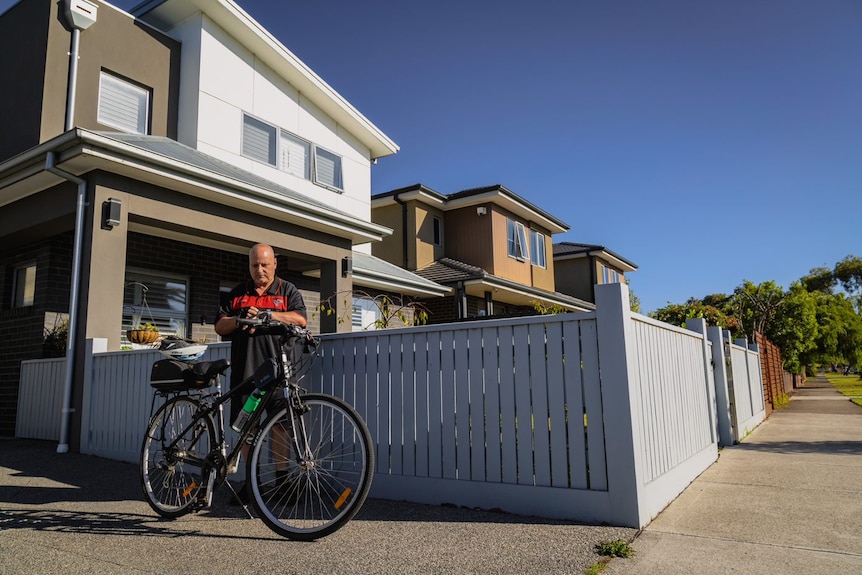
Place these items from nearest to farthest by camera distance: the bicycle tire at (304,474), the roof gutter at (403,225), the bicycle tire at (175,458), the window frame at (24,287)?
the bicycle tire at (304,474), the bicycle tire at (175,458), the window frame at (24,287), the roof gutter at (403,225)

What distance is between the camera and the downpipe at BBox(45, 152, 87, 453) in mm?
6254

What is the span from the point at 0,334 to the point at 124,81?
4411 millimetres

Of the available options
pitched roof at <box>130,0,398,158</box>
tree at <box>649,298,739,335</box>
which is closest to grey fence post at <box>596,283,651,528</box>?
pitched roof at <box>130,0,398,158</box>

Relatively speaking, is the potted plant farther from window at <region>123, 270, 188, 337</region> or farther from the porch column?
the porch column

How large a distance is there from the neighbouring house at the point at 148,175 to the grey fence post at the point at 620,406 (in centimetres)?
550

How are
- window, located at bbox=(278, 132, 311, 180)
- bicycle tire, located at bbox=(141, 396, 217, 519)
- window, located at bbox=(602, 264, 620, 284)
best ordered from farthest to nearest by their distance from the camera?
window, located at bbox=(602, 264, 620, 284), window, located at bbox=(278, 132, 311, 180), bicycle tire, located at bbox=(141, 396, 217, 519)

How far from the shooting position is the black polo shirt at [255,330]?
386cm

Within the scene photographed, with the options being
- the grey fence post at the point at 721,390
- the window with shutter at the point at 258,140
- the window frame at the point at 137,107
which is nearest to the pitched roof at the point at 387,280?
the window with shutter at the point at 258,140

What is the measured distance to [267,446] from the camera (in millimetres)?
3416

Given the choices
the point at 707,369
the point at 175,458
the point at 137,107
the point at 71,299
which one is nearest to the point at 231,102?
the point at 137,107

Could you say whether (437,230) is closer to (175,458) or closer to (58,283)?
(58,283)

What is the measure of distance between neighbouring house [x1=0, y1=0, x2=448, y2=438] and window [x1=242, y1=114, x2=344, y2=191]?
4 centimetres

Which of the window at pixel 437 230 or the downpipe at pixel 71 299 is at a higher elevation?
the window at pixel 437 230

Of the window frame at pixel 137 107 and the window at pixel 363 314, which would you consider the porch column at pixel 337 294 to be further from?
the window frame at pixel 137 107
